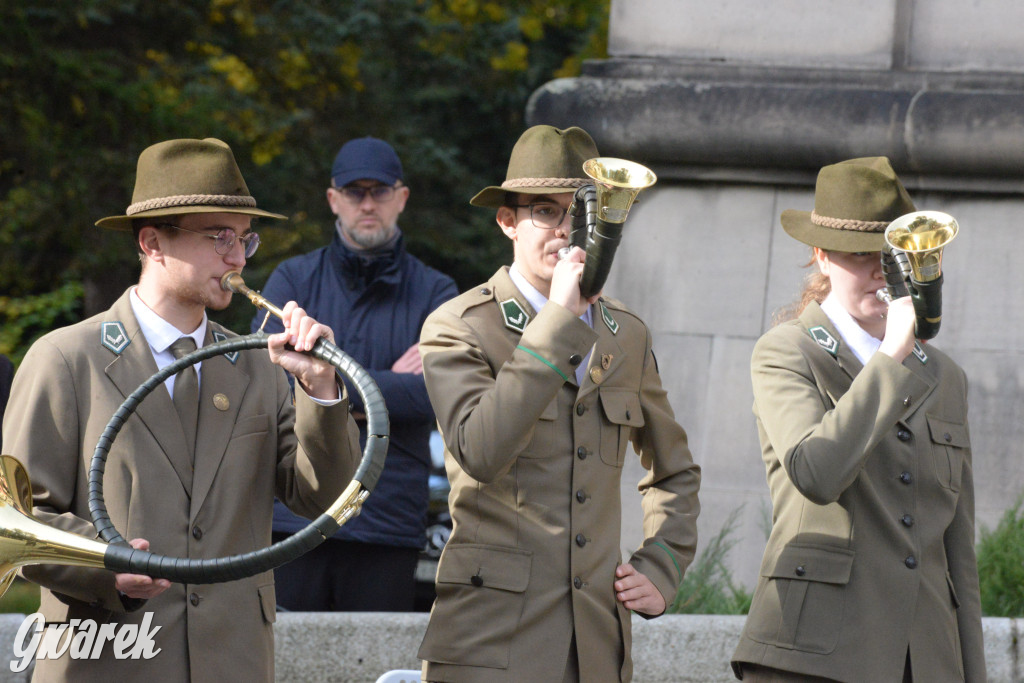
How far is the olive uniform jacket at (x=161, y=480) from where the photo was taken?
11.7ft

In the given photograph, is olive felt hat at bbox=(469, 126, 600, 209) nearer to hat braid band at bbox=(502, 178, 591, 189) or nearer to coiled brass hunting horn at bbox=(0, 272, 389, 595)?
hat braid band at bbox=(502, 178, 591, 189)

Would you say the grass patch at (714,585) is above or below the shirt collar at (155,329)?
below

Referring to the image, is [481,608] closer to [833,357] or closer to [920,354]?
[833,357]

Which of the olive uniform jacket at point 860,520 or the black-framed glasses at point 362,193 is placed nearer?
the olive uniform jacket at point 860,520

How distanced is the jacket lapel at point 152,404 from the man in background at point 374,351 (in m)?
1.66

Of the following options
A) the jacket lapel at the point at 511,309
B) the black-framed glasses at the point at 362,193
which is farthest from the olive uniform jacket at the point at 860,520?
the black-framed glasses at the point at 362,193

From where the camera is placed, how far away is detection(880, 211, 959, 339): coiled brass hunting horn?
3.49 metres

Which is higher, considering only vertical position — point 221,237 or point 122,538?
point 221,237

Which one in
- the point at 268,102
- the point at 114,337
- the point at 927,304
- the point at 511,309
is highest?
the point at 927,304

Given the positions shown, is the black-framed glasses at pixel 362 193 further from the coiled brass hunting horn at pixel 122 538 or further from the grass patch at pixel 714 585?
the coiled brass hunting horn at pixel 122 538

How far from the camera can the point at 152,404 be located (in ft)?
12.2

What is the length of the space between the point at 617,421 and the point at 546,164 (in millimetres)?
714

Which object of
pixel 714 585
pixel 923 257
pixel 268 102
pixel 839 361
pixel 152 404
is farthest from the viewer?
pixel 268 102

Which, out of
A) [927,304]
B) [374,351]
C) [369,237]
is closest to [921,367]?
[927,304]
